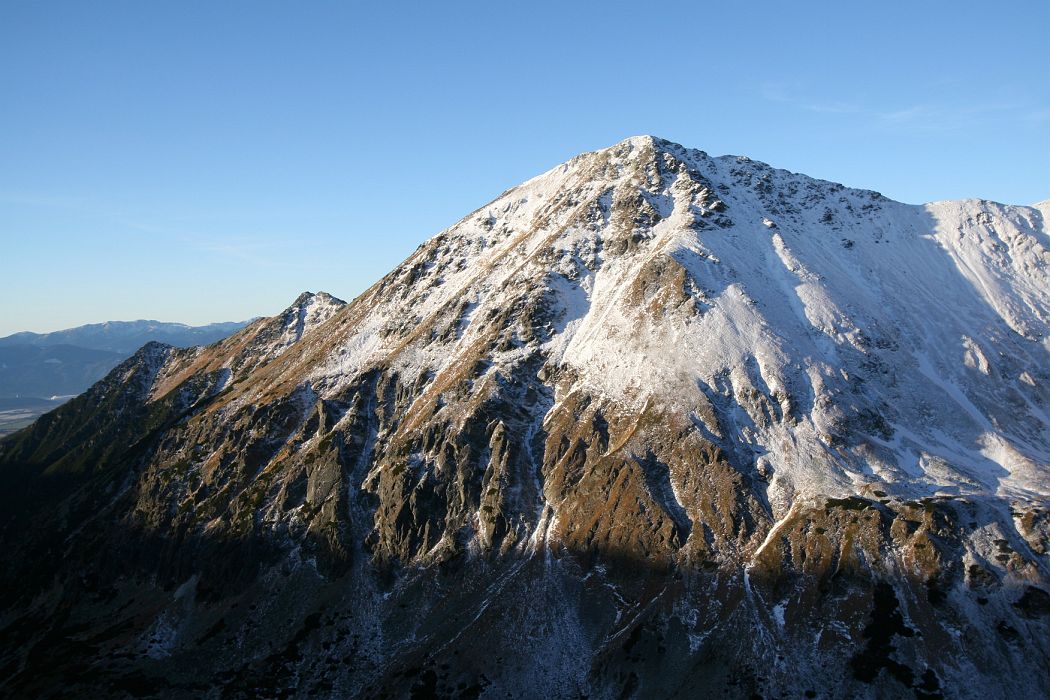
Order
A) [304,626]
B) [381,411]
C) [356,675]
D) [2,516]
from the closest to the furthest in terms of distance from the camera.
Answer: [356,675]
[304,626]
[381,411]
[2,516]

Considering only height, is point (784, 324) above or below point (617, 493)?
above

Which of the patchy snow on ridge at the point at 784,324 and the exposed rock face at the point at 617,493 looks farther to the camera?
the patchy snow on ridge at the point at 784,324

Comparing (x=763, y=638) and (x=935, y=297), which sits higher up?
(x=935, y=297)

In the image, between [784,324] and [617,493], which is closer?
[617,493]

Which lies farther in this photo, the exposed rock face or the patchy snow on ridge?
the patchy snow on ridge

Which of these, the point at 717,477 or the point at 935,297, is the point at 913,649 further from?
the point at 935,297

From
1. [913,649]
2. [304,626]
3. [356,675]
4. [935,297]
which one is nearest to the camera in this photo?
[913,649]

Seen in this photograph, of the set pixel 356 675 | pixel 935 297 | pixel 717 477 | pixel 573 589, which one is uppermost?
pixel 935 297

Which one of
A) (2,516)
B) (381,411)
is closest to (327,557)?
(381,411)
